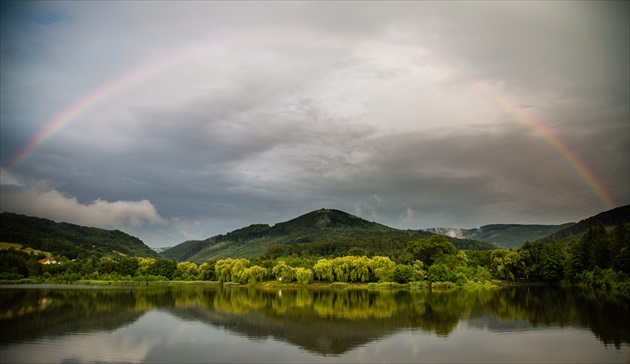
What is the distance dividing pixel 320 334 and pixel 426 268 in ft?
263

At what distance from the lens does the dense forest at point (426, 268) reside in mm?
83562

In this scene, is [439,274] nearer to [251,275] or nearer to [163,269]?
[251,275]

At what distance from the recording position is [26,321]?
4000cm

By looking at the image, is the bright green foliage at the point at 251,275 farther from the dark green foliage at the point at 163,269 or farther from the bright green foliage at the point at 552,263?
the bright green foliage at the point at 552,263

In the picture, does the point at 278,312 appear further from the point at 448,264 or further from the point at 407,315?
the point at 448,264

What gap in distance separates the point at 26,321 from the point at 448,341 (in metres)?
38.0

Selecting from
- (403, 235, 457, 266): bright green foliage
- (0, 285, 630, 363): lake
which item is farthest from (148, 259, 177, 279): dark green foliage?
(0, 285, 630, 363): lake

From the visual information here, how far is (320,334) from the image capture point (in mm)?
34875

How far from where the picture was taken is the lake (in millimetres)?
26750

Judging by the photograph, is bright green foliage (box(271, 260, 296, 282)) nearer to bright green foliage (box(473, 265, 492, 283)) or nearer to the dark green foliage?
the dark green foliage

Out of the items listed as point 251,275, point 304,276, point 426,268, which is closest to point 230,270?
point 251,275

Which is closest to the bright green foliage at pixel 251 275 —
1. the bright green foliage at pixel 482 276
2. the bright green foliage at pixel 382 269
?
the bright green foliage at pixel 382 269

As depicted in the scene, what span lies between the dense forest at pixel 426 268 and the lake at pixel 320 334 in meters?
34.0

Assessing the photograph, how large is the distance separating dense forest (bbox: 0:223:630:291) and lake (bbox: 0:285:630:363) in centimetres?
3399
